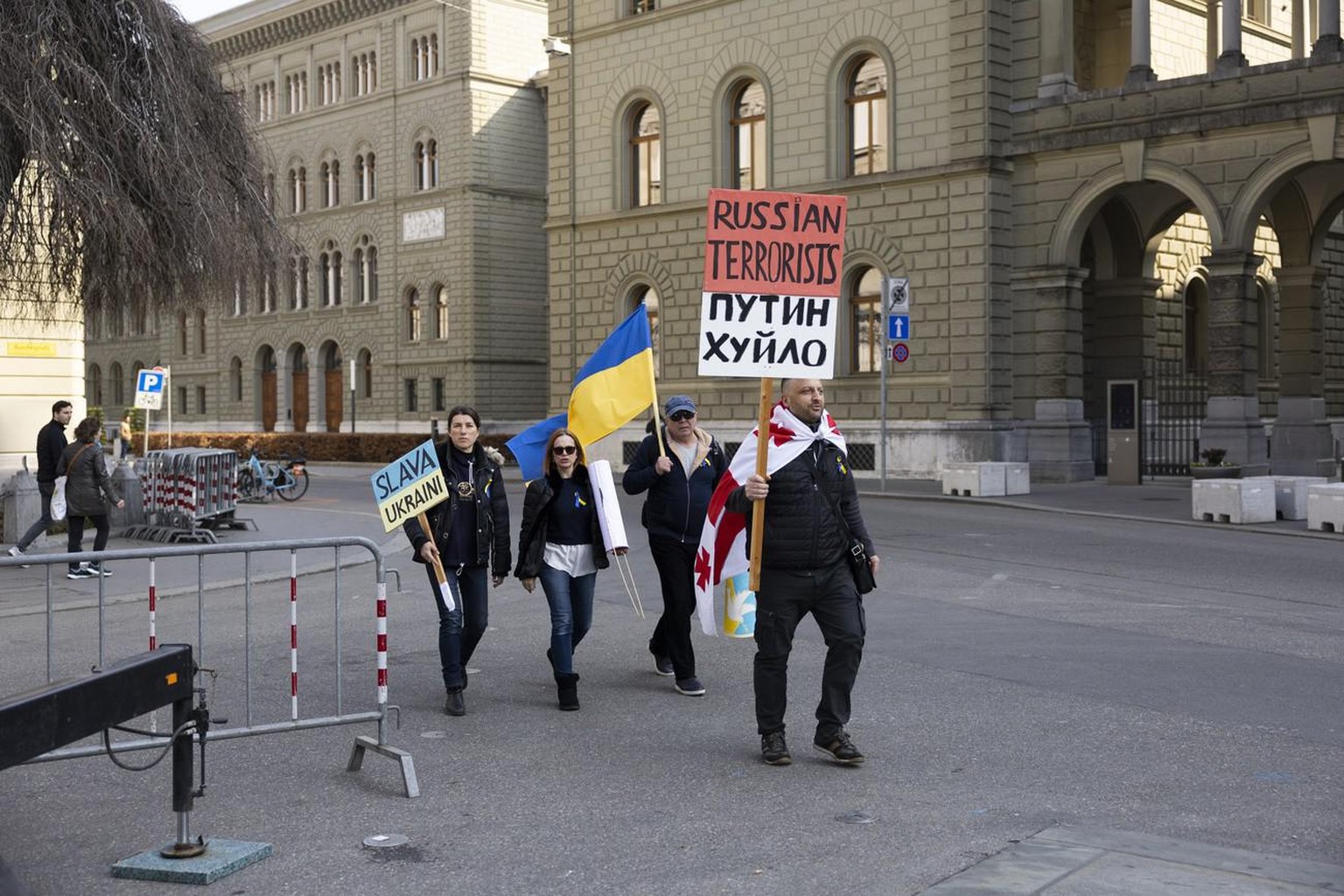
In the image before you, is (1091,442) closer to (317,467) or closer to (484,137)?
(317,467)

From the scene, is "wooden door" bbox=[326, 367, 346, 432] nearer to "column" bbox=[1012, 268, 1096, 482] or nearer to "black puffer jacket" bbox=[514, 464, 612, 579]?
"column" bbox=[1012, 268, 1096, 482]

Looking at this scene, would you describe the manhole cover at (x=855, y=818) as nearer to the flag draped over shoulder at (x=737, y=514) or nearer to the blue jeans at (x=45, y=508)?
the flag draped over shoulder at (x=737, y=514)

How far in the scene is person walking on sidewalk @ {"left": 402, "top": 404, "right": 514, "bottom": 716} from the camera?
8.82 metres

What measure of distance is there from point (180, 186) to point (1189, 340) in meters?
27.4

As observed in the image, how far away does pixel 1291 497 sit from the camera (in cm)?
2158

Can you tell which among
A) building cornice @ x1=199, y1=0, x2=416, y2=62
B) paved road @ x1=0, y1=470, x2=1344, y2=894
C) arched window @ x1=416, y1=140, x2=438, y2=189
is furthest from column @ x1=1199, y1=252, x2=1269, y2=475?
building cornice @ x1=199, y1=0, x2=416, y2=62

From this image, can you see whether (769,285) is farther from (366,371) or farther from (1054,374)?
(366,371)

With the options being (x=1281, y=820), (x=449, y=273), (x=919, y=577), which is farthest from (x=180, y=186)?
(x=449, y=273)

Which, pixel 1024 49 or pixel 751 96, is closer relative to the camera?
pixel 1024 49

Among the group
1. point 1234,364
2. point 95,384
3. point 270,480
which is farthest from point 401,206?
point 1234,364

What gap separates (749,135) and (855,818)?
3084cm

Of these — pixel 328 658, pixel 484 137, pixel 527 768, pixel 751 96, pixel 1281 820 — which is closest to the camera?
pixel 1281 820

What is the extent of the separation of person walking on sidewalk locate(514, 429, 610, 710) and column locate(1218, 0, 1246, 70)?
2304 centimetres

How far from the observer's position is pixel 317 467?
47438 mm
